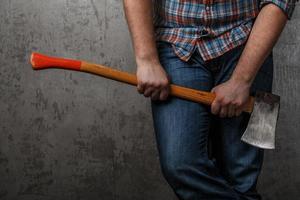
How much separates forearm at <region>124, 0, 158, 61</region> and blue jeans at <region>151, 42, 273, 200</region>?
85 millimetres

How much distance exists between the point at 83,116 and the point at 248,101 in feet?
4.15

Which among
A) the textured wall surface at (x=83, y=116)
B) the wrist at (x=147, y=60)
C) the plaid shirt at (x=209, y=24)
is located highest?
the plaid shirt at (x=209, y=24)

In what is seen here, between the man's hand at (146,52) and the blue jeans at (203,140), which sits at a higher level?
the man's hand at (146,52)

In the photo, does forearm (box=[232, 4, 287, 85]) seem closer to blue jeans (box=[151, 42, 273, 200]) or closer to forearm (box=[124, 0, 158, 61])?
blue jeans (box=[151, 42, 273, 200])

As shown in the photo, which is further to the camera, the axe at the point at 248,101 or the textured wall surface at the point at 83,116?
the textured wall surface at the point at 83,116

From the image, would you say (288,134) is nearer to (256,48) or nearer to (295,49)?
(295,49)

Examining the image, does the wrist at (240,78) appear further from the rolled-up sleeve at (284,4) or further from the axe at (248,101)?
the rolled-up sleeve at (284,4)

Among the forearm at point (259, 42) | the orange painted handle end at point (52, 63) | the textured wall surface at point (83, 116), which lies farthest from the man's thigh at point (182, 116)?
the textured wall surface at point (83, 116)

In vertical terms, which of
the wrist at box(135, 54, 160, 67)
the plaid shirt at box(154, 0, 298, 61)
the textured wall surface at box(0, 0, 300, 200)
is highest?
the plaid shirt at box(154, 0, 298, 61)

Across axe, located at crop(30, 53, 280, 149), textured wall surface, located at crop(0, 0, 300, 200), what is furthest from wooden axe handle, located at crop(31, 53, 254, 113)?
textured wall surface, located at crop(0, 0, 300, 200)

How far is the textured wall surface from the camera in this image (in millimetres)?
2549

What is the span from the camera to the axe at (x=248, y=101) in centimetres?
151

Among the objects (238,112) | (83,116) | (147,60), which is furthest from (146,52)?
(83,116)

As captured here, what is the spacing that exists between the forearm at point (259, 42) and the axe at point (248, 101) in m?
0.09
